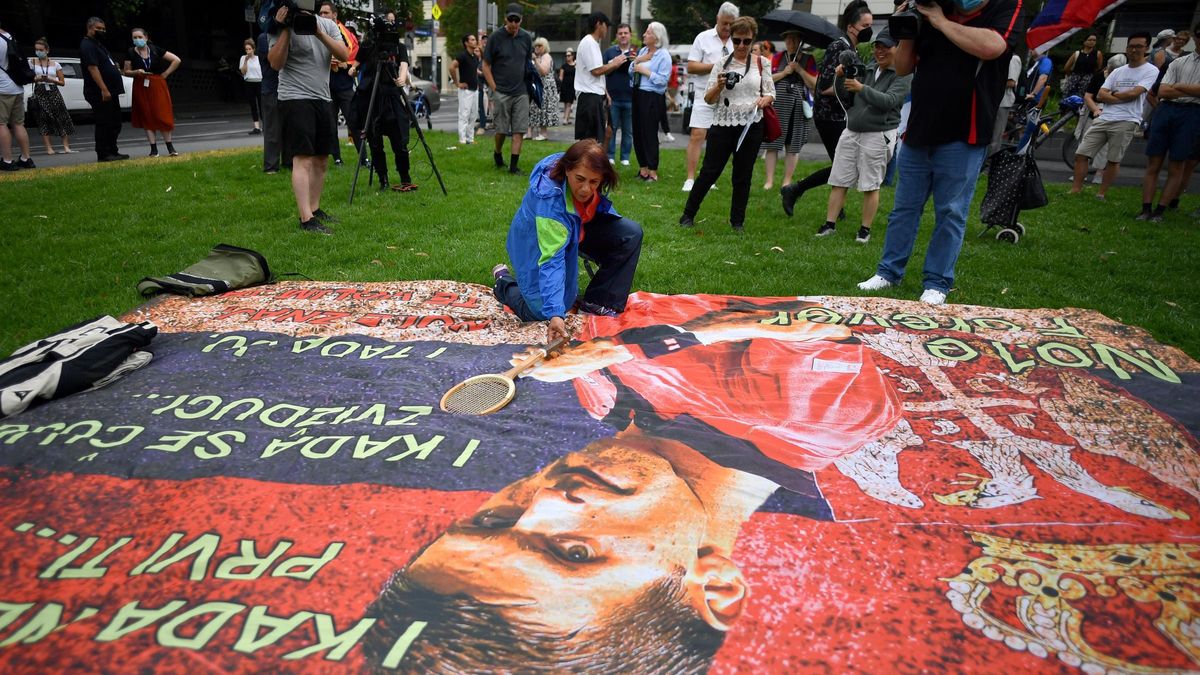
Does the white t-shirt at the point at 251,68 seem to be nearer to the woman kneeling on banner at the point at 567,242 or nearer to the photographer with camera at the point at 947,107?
the woman kneeling on banner at the point at 567,242

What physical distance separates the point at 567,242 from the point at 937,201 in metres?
2.29

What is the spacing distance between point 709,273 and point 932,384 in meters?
1.97

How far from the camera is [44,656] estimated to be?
1.57 meters

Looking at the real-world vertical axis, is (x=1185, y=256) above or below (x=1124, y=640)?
above

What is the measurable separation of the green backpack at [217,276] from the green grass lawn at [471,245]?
21 centimetres

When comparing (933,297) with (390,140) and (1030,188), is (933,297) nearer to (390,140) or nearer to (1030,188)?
(1030,188)

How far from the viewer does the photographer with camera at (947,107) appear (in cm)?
355

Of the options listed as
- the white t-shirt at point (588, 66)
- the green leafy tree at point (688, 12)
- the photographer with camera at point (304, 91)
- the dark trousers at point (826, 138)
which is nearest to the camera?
the photographer with camera at point (304, 91)

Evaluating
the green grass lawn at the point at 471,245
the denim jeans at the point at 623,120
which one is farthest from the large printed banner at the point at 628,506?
the denim jeans at the point at 623,120

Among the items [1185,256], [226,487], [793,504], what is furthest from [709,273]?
[1185,256]

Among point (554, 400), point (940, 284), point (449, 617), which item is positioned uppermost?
point (940, 284)

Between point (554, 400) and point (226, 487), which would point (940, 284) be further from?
point (226, 487)

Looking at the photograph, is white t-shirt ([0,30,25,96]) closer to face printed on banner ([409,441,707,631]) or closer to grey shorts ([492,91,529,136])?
grey shorts ([492,91,529,136])

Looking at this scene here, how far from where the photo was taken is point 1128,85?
7105 mm
